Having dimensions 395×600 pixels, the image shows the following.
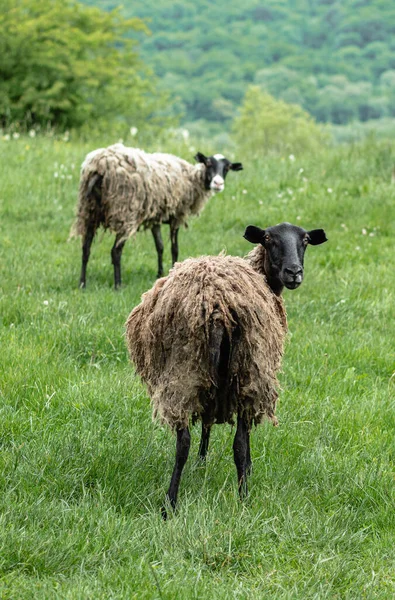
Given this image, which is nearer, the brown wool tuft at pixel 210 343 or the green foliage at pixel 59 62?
the brown wool tuft at pixel 210 343

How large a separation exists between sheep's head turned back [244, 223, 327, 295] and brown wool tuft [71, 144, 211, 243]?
4.02 meters

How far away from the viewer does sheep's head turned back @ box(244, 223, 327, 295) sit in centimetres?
409

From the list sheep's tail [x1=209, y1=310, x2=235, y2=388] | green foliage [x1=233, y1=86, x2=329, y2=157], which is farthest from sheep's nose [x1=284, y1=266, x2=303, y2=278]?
green foliage [x1=233, y1=86, x2=329, y2=157]

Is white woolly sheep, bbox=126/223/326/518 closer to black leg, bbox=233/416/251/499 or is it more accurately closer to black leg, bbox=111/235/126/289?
black leg, bbox=233/416/251/499

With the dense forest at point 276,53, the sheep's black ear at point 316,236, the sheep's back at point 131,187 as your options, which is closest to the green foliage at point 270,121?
the dense forest at point 276,53

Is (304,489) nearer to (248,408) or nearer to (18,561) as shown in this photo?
(248,408)

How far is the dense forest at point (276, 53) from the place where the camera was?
3233 inches

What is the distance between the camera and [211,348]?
3580 millimetres

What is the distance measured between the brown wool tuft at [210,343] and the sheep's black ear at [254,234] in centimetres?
26

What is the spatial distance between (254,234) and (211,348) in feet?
2.98

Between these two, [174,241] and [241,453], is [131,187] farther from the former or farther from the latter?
[241,453]

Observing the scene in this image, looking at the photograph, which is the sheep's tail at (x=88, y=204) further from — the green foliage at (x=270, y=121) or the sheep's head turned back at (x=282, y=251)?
the green foliage at (x=270, y=121)

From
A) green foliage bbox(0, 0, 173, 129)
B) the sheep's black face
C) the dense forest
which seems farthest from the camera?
the dense forest

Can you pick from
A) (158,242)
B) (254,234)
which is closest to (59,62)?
(158,242)
